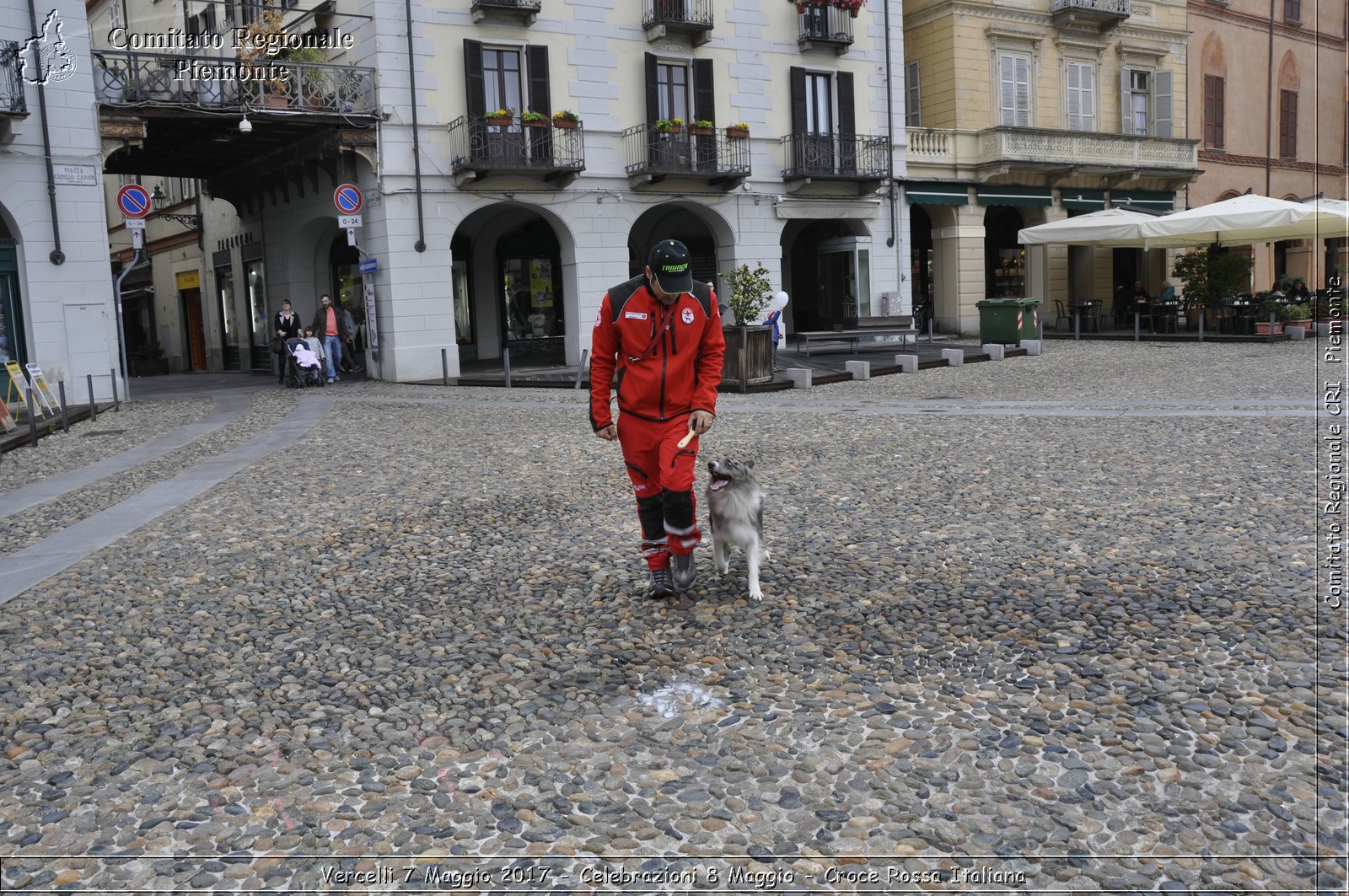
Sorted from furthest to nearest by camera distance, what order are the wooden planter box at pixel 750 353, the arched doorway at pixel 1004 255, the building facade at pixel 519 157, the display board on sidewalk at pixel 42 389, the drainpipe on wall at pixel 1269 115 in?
1. the drainpipe on wall at pixel 1269 115
2. the arched doorway at pixel 1004 255
3. the building facade at pixel 519 157
4. the wooden planter box at pixel 750 353
5. the display board on sidewalk at pixel 42 389

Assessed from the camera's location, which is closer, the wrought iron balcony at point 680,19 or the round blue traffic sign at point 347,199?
the round blue traffic sign at point 347,199

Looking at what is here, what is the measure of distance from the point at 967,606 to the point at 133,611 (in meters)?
4.10

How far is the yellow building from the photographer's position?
28594mm

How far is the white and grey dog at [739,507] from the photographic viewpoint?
5.33 meters

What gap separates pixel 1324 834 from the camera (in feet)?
9.73

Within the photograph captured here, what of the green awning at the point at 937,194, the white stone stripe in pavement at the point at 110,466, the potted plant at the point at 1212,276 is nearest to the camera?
the white stone stripe in pavement at the point at 110,466

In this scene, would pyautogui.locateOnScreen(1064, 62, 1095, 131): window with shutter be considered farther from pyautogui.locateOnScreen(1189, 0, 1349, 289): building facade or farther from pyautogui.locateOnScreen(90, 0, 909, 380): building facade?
pyautogui.locateOnScreen(90, 0, 909, 380): building facade

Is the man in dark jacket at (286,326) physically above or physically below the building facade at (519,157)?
below

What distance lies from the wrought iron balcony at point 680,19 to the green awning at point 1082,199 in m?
11.9

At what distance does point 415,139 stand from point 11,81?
682cm

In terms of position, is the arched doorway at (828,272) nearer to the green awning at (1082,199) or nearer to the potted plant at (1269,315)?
the green awning at (1082,199)

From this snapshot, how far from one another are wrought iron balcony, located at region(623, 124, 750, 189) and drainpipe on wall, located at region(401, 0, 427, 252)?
178 inches

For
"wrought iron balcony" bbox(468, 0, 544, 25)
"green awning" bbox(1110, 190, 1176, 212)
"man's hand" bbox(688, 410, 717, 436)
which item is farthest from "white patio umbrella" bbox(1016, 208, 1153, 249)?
"man's hand" bbox(688, 410, 717, 436)

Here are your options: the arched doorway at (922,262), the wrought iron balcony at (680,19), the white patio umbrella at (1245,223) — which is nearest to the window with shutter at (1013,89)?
the arched doorway at (922,262)
